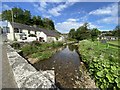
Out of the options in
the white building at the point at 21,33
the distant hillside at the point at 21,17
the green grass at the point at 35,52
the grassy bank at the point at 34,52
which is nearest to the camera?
the grassy bank at the point at 34,52

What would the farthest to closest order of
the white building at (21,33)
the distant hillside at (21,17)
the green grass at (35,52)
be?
1. the distant hillside at (21,17)
2. the white building at (21,33)
3. the green grass at (35,52)

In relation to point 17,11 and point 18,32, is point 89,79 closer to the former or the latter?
point 18,32

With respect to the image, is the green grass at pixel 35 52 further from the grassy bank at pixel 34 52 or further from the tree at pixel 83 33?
the tree at pixel 83 33

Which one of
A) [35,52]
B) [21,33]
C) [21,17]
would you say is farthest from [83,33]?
[35,52]

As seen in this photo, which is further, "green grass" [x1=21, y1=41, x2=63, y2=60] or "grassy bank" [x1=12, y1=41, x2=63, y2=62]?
"green grass" [x1=21, y1=41, x2=63, y2=60]

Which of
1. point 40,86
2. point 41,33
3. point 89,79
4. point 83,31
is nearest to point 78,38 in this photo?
→ point 83,31

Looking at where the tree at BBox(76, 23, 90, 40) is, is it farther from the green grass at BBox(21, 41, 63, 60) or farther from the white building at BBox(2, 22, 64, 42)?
the green grass at BBox(21, 41, 63, 60)

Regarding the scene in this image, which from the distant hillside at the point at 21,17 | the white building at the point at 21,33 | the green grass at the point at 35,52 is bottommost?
the green grass at the point at 35,52

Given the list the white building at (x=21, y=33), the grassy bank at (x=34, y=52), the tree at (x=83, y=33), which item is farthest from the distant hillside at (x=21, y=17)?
the grassy bank at (x=34, y=52)

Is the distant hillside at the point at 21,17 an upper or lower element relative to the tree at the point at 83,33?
upper

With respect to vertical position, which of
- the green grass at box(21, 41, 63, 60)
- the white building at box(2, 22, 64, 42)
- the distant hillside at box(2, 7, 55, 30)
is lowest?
the green grass at box(21, 41, 63, 60)

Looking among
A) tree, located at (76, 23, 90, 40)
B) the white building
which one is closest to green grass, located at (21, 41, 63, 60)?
the white building

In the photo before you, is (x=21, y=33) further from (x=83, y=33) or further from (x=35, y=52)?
(x=83, y=33)

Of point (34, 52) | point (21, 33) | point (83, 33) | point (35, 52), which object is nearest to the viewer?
point (34, 52)
